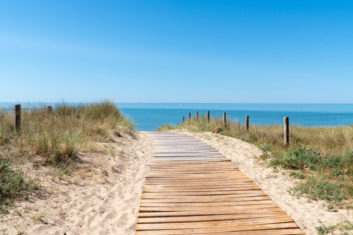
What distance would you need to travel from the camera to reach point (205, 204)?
3.92m

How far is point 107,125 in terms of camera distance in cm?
1020

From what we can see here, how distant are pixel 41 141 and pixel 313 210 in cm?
555

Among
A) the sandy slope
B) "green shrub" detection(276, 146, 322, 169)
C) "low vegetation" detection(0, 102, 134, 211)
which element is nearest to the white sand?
"green shrub" detection(276, 146, 322, 169)

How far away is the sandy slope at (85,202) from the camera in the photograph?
10.5 feet

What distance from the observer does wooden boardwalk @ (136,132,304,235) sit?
320cm

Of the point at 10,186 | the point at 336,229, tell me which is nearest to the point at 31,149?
the point at 10,186

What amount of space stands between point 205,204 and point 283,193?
170 centimetres

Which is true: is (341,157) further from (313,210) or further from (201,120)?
(201,120)

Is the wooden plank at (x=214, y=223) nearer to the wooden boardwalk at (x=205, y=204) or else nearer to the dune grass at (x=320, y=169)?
the wooden boardwalk at (x=205, y=204)

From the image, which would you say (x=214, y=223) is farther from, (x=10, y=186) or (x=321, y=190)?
(x=10, y=186)

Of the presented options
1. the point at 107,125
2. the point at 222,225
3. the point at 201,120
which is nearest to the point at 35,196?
the point at 222,225

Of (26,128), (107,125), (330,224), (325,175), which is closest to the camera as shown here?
(330,224)

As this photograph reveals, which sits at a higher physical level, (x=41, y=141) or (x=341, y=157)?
(x=41, y=141)

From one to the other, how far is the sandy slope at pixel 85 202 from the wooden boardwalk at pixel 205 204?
0.96ft
